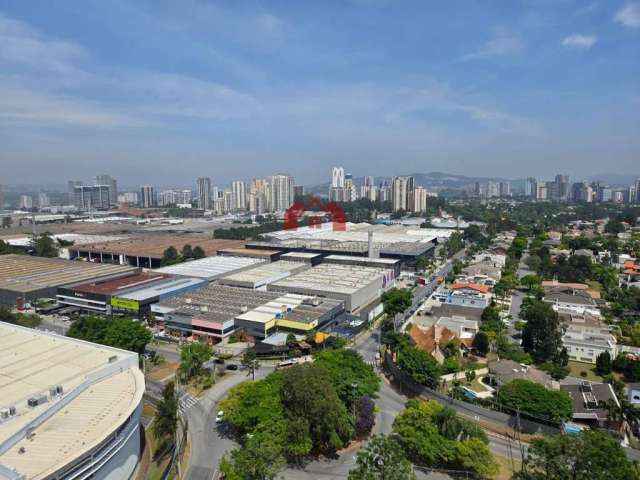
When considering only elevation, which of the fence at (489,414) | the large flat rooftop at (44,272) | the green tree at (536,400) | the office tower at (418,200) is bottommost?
the fence at (489,414)

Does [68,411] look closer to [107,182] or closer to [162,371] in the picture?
[162,371]

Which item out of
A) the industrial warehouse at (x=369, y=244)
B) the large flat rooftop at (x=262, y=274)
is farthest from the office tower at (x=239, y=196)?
the large flat rooftop at (x=262, y=274)

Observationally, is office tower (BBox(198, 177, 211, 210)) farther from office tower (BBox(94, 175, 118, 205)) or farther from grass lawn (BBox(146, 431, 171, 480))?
grass lawn (BBox(146, 431, 171, 480))

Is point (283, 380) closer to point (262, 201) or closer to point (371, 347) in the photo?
point (371, 347)

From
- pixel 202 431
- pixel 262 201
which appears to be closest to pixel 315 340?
pixel 202 431

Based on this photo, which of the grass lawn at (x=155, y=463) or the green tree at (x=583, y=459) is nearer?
the green tree at (x=583, y=459)

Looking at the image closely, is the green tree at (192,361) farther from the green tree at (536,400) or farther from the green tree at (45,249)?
the green tree at (45,249)

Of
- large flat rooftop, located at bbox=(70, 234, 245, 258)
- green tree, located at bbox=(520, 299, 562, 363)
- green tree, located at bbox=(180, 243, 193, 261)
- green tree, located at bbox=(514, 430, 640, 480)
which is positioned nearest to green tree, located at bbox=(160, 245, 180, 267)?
green tree, located at bbox=(180, 243, 193, 261)
